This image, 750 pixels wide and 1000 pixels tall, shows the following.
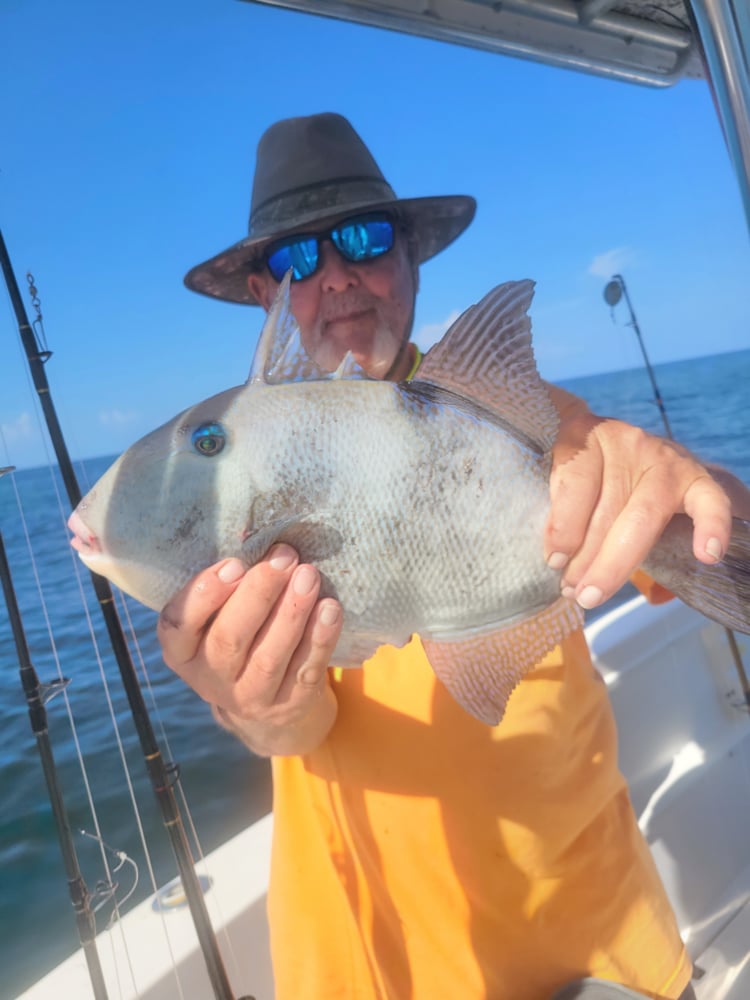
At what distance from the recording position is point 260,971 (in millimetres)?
2424

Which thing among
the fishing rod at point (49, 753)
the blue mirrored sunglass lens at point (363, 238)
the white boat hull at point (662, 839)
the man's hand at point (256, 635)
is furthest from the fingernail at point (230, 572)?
the white boat hull at point (662, 839)

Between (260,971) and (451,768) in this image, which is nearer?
(451,768)

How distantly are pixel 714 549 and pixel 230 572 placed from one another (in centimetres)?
86

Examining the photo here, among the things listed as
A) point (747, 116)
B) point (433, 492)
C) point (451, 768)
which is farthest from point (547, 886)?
point (747, 116)

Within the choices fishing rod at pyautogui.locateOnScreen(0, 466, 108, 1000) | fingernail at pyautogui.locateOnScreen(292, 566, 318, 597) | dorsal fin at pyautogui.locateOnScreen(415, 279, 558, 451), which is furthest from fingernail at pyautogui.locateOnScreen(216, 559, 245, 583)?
fishing rod at pyautogui.locateOnScreen(0, 466, 108, 1000)

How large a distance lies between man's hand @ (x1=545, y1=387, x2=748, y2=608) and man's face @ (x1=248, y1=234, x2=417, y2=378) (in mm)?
1203

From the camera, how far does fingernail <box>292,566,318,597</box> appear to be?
1177 mm

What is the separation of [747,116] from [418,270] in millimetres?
2021

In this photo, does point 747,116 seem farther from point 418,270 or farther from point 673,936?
point 673,936

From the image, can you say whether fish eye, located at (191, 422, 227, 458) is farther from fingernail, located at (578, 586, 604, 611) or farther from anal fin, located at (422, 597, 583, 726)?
fingernail, located at (578, 586, 604, 611)

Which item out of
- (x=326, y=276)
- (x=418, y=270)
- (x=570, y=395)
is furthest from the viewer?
(x=418, y=270)

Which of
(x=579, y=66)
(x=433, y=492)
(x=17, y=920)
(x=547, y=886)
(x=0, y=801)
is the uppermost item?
(x=579, y=66)

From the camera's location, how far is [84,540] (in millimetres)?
1188

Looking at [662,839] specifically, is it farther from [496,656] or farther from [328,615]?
[328,615]
